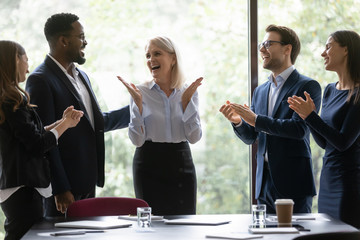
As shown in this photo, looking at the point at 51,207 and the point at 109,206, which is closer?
the point at 109,206

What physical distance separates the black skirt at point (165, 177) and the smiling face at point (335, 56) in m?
1.25

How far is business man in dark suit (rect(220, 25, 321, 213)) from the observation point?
4.09 m

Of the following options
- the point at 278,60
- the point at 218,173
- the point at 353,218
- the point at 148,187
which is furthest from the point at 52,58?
the point at 353,218

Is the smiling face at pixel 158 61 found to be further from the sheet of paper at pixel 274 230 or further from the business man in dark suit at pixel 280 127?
the sheet of paper at pixel 274 230

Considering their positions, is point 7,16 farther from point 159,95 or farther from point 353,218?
point 353,218

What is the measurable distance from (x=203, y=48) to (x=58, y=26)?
1.56m

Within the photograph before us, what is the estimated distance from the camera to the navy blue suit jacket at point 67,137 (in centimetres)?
381

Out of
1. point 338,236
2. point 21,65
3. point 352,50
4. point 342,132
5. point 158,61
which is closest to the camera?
point 338,236

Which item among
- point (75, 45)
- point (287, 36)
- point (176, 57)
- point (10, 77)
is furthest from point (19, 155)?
point (287, 36)

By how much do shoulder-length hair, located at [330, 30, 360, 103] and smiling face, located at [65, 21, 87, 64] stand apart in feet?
6.08

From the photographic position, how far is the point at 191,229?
9.05ft

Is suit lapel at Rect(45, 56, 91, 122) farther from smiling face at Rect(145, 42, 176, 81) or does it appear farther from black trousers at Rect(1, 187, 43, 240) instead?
black trousers at Rect(1, 187, 43, 240)

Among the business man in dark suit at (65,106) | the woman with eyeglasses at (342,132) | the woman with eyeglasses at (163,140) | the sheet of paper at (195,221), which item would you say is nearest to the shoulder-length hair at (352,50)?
the woman with eyeglasses at (342,132)

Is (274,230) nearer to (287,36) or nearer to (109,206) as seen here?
(109,206)
